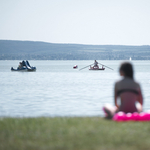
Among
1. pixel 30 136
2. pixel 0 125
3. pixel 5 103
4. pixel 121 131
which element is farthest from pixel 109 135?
pixel 5 103

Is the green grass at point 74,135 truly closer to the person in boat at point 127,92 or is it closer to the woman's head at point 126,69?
the person in boat at point 127,92

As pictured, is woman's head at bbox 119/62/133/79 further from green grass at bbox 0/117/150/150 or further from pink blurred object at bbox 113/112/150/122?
green grass at bbox 0/117/150/150

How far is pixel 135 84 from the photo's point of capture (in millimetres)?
11484

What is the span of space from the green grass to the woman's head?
140 cm

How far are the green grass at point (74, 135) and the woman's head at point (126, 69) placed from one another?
140 centimetres

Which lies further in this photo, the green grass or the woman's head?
the woman's head

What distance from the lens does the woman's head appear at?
11.3 metres

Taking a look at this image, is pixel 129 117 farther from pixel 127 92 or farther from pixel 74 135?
pixel 74 135

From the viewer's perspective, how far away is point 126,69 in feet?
37.4

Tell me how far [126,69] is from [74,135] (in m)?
2.84

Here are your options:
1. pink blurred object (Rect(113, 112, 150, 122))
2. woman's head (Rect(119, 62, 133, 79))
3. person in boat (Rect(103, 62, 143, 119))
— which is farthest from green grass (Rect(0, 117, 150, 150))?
woman's head (Rect(119, 62, 133, 79))

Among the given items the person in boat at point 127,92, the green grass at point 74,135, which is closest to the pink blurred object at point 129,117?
the person in boat at point 127,92

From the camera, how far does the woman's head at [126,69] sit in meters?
11.3

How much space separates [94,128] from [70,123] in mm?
1130
